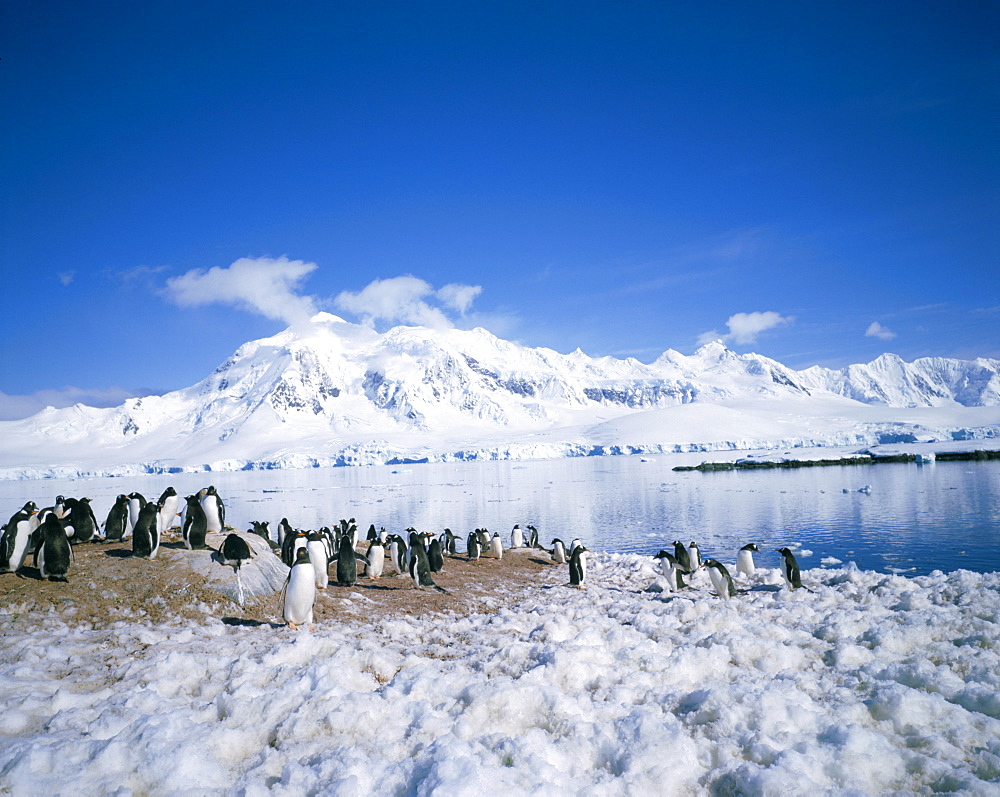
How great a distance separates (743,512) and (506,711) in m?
27.0

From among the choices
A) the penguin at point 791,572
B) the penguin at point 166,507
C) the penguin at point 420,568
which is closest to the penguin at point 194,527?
the penguin at point 166,507

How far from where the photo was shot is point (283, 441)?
538ft

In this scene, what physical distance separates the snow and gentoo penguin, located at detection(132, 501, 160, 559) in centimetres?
213

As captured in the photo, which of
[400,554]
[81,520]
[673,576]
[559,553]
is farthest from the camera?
[559,553]

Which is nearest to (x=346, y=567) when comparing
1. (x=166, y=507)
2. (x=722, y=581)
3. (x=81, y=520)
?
(x=166, y=507)

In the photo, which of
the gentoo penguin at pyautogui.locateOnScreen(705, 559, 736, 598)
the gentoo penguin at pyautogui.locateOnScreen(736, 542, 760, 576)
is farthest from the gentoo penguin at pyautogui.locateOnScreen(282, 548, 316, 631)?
the gentoo penguin at pyautogui.locateOnScreen(736, 542, 760, 576)

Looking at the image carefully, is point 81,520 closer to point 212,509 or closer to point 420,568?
point 212,509

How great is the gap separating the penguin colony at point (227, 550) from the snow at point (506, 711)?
1.33m

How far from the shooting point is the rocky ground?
7312mm

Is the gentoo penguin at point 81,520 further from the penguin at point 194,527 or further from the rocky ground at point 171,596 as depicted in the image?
the penguin at point 194,527

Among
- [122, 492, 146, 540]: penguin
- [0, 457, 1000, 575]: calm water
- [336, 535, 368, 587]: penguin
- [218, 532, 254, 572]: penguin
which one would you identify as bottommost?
[0, 457, 1000, 575]: calm water

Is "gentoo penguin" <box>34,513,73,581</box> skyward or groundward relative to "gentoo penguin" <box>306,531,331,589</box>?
skyward

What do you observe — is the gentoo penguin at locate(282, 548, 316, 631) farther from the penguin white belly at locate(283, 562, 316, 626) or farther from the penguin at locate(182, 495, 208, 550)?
the penguin at locate(182, 495, 208, 550)

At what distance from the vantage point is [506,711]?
4371mm
